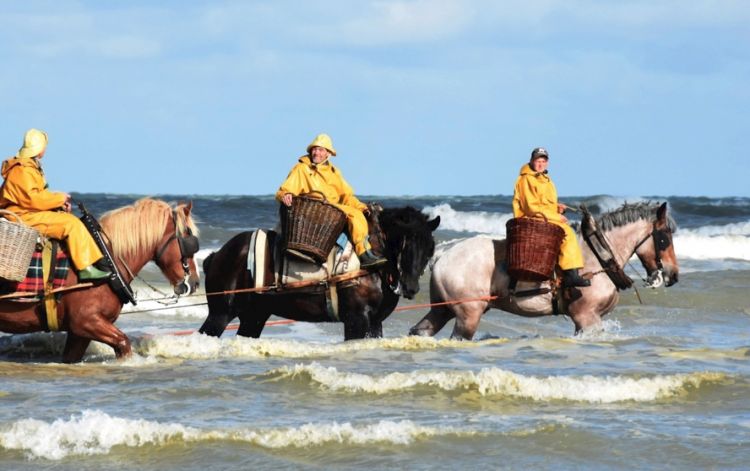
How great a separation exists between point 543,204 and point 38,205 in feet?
14.7

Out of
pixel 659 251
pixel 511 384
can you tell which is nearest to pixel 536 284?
pixel 659 251

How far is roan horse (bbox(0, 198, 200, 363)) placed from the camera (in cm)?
977

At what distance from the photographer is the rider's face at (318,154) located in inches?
444

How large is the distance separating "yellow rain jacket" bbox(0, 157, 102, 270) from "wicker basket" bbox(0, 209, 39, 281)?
0.16 m

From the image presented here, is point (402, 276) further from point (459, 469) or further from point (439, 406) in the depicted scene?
point (459, 469)

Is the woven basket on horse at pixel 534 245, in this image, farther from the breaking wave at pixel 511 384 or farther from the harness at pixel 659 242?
the breaking wave at pixel 511 384

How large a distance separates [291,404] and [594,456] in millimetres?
2429

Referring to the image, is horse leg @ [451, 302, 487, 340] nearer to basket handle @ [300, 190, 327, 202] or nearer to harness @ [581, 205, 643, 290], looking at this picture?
harness @ [581, 205, 643, 290]

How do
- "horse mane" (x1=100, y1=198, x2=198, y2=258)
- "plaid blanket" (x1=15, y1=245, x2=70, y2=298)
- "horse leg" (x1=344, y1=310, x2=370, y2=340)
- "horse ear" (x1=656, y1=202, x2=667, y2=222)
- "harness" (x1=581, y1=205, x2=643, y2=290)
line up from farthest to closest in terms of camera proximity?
1. "horse ear" (x1=656, y1=202, x2=667, y2=222)
2. "harness" (x1=581, y1=205, x2=643, y2=290)
3. "horse leg" (x1=344, y1=310, x2=370, y2=340)
4. "horse mane" (x1=100, y1=198, x2=198, y2=258)
5. "plaid blanket" (x1=15, y1=245, x2=70, y2=298)

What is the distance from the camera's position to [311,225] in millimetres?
10891

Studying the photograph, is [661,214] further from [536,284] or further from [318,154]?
[318,154]

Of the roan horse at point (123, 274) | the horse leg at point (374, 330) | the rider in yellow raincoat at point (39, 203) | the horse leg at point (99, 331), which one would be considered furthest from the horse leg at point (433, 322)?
the rider in yellow raincoat at point (39, 203)

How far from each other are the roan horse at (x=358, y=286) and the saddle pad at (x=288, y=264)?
0.39 ft

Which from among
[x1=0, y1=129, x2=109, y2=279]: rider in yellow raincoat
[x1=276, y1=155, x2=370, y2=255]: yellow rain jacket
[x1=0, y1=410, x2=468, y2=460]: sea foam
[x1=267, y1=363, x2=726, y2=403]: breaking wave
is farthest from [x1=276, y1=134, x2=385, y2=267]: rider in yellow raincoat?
[x1=0, y1=410, x2=468, y2=460]: sea foam
